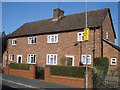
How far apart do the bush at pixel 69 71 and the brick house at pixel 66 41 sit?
246 inches

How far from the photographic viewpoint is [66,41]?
20016 millimetres

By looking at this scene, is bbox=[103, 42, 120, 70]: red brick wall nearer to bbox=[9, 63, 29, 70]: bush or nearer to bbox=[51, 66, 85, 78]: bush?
bbox=[51, 66, 85, 78]: bush

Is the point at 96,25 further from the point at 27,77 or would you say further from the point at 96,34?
the point at 27,77

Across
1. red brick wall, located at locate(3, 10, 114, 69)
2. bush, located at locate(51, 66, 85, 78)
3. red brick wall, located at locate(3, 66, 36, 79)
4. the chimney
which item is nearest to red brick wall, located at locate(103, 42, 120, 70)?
red brick wall, located at locate(3, 10, 114, 69)

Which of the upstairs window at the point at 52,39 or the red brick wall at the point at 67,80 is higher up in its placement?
the upstairs window at the point at 52,39

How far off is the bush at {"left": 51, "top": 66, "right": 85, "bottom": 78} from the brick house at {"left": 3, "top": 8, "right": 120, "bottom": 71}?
6250mm

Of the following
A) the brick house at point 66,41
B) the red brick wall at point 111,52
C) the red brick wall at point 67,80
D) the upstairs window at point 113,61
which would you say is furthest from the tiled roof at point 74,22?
the red brick wall at point 67,80

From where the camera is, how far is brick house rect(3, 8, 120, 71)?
59.3 feet

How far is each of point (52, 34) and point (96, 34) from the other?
6821 mm

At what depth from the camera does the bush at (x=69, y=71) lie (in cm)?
1131

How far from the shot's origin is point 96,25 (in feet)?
58.5

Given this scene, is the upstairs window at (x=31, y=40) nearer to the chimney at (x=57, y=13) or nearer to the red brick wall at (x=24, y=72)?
the chimney at (x=57, y=13)

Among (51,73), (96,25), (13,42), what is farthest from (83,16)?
(13,42)

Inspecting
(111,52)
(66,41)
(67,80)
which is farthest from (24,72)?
(111,52)
